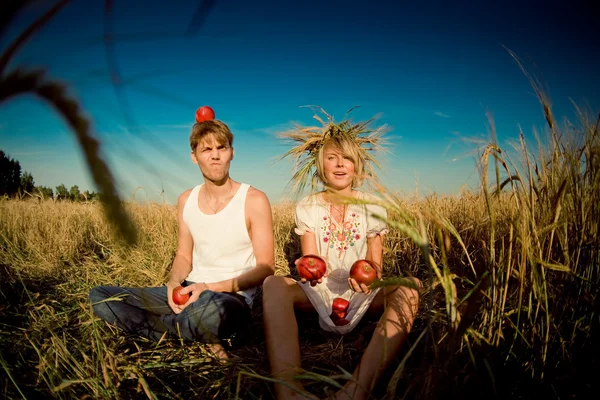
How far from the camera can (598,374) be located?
3.22 ft

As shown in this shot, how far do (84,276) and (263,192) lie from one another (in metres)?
2.21

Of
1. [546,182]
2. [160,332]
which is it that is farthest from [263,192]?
[546,182]

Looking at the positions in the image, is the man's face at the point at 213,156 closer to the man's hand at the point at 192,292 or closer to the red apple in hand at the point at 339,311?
the man's hand at the point at 192,292

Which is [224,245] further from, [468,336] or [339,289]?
[468,336]

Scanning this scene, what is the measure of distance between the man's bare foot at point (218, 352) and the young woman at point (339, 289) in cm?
34

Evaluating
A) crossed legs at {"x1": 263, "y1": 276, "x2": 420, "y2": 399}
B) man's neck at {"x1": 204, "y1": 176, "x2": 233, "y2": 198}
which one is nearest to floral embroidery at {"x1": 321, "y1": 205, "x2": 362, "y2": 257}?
crossed legs at {"x1": 263, "y1": 276, "x2": 420, "y2": 399}

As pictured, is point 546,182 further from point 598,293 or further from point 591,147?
point 598,293

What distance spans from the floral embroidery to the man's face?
2.80 ft

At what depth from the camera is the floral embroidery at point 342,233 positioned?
7.23 feet

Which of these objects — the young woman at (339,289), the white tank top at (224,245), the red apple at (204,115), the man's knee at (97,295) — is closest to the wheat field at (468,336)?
the young woman at (339,289)

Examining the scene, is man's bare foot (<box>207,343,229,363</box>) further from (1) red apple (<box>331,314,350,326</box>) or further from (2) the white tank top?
(1) red apple (<box>331,314,350,326</box>)

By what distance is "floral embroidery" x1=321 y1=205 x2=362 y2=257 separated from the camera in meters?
2.21

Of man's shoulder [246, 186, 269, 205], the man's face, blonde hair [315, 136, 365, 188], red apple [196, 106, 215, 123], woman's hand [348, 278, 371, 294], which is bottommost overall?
woman's hand [348, 278, 371, 294]

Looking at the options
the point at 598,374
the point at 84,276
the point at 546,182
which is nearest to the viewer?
the point at 598,374
